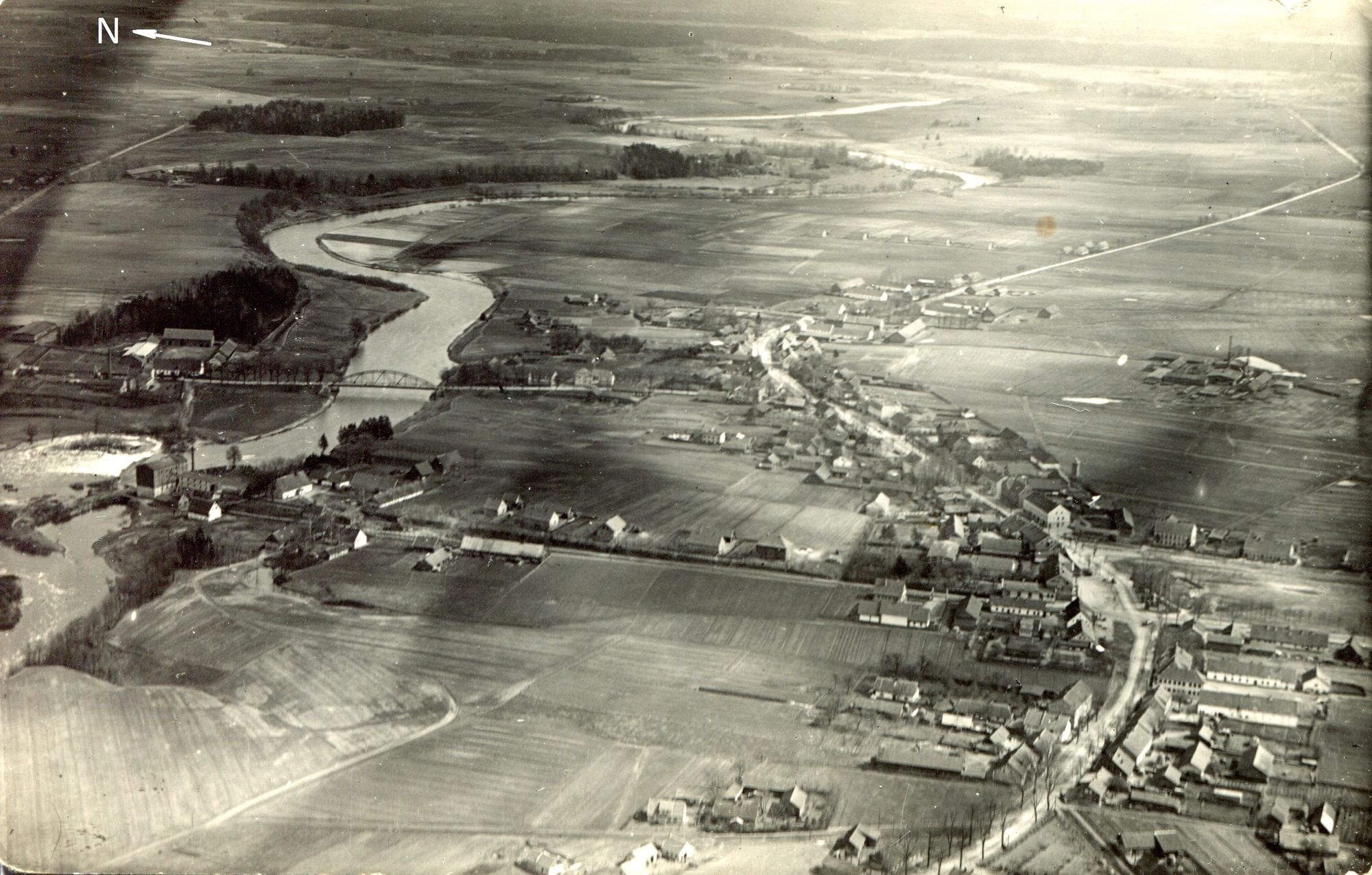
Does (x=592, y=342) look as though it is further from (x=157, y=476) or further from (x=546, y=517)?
(x=157, y=476)

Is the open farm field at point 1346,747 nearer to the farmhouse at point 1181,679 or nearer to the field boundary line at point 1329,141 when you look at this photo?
the farmhouse at point 1181,679

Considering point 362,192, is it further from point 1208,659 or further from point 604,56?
point 1208,659

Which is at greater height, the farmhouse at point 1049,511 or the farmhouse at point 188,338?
the farmhouse at point 188,338

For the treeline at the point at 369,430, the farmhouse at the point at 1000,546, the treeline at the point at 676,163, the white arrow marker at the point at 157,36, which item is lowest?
the farmhouse at the point at 1000,546

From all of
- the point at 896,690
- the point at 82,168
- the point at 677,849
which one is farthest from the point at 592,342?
the point at 677,849

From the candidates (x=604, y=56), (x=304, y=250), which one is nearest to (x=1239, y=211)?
(x=604, y=56)

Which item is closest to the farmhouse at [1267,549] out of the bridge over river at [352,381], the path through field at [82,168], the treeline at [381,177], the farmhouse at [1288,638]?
the farmhouse at [1288,638]
